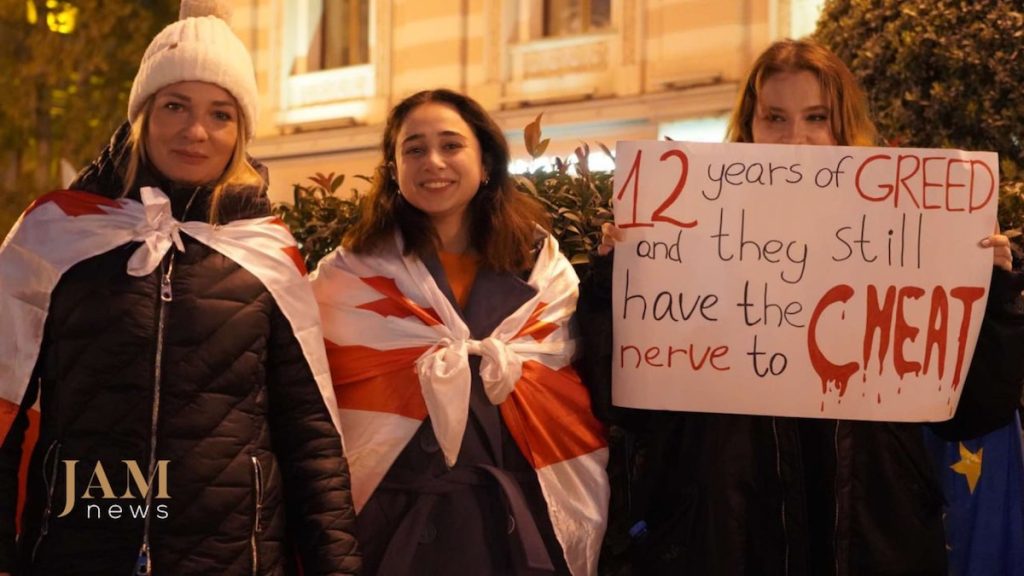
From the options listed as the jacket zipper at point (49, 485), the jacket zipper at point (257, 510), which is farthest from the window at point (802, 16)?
the jacket zipper at point (49, 485)

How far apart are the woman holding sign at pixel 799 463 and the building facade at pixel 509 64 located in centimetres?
844

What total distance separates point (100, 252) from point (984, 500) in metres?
2.45

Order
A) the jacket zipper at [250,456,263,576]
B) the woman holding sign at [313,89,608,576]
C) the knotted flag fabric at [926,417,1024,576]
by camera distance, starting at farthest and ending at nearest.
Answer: the knotted flag fabric at [926,417,1024,576]
the woman holding sign at [313,89,608,576]
the jacket zipper at [250,456,263,576]

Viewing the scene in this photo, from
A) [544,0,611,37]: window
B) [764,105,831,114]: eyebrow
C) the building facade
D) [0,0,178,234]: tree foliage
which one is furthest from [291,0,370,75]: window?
[764,105,831,114]: eyebrow

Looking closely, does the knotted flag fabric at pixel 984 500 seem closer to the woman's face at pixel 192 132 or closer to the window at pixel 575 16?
the woman's face at pixel 192 132

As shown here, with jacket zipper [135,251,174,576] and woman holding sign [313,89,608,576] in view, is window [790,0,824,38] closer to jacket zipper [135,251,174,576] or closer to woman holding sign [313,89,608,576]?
woman holding sign [313,89,608,576]

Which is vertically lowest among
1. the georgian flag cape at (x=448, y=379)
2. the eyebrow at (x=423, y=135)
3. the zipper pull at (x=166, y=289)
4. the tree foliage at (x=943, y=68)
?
the georgian flag cape at (x=448, y=379)

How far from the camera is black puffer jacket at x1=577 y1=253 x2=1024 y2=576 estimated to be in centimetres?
312

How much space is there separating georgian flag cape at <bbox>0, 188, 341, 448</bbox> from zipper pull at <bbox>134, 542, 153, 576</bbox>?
433 millimetres

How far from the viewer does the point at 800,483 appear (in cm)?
313

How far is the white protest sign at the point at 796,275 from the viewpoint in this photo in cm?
324

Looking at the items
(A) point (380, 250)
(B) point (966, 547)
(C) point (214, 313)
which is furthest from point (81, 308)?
(B) point (966, 547)

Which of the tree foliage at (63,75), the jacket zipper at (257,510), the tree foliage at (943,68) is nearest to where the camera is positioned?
the jacket zipper at (257,510)

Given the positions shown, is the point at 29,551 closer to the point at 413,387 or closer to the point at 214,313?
the point at 214,313
